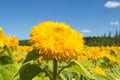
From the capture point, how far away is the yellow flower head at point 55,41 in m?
1.92

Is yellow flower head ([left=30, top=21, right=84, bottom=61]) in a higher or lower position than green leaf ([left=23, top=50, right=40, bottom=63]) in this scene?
higher

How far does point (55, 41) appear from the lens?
1968mm

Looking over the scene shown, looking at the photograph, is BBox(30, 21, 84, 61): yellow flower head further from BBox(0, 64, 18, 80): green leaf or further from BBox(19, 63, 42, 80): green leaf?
BBox(0, 64, 18, 80): green leaf

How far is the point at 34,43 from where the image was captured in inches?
76.9

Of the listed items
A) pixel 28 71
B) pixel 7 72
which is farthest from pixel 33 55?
pixel 7 72

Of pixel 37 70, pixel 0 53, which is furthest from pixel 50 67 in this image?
pixel 0 53

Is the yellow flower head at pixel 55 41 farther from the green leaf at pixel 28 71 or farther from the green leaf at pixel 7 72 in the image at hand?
the green leaf at pixel 7 72

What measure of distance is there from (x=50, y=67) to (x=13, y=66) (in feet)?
0.65

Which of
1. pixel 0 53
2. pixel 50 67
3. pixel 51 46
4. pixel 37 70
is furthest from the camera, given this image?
pixel 0 53

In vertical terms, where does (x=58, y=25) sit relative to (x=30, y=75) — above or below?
above

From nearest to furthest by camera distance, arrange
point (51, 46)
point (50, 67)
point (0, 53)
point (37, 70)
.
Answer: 1. point (51, 46)
2. point (37, 70)
3. point (50, 67)
4. point (0, 53)

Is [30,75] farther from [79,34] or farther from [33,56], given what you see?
[79,34]

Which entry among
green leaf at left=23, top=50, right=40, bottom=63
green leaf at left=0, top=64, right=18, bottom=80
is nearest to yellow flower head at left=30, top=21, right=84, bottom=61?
green leaf at left=23, top=50, right=40, bottom=63

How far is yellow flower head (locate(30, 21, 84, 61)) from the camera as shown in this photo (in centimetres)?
192
